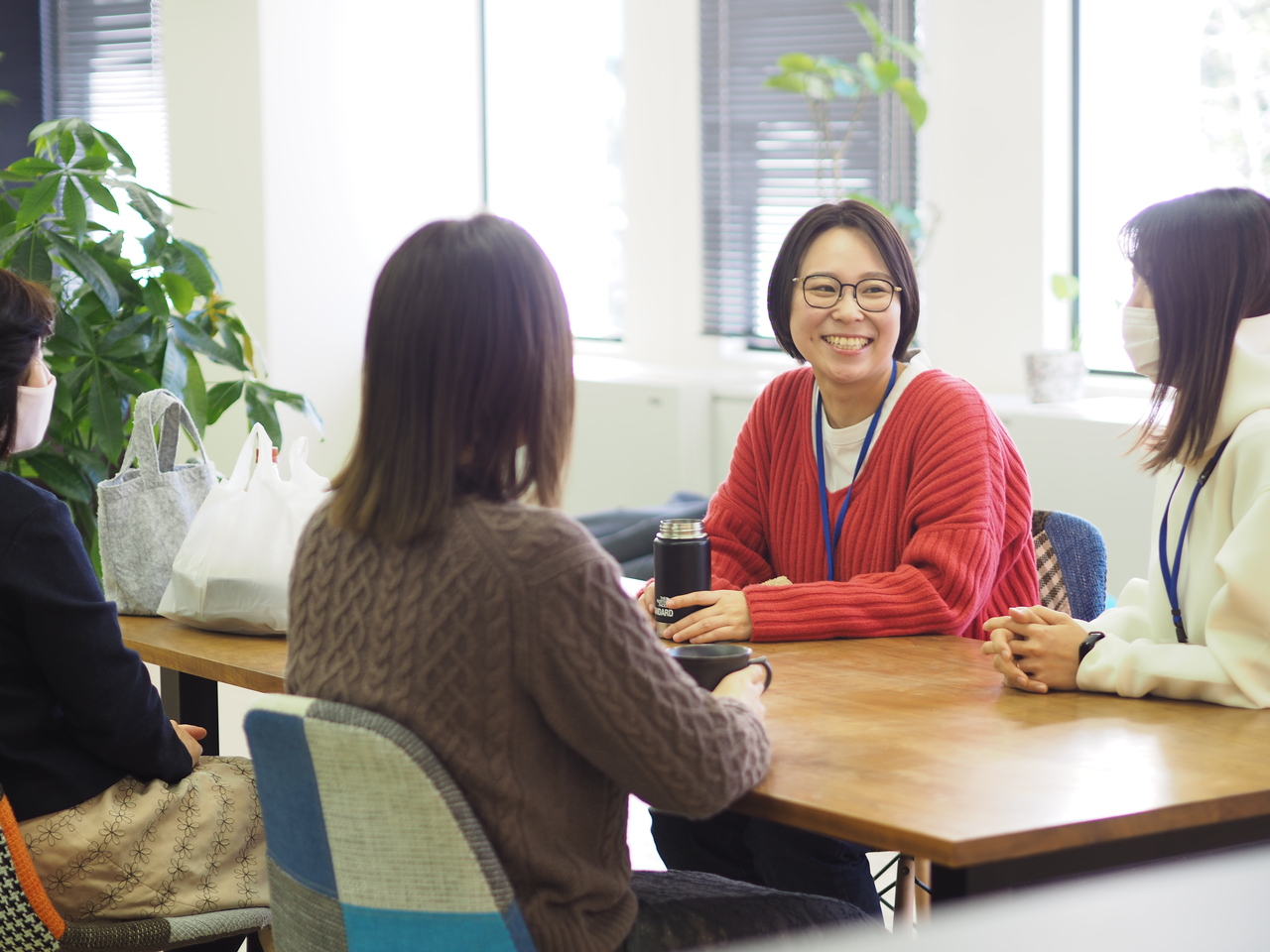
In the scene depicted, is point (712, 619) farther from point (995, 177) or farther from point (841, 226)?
point (995, 177)

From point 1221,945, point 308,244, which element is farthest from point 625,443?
point 1221,945

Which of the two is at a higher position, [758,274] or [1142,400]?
[758,274]

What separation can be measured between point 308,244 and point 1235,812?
467cm

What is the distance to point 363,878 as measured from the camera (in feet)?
4.03

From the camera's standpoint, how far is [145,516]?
2.10 metres

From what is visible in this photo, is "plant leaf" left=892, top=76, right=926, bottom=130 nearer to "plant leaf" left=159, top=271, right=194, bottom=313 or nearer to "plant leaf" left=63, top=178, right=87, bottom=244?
"plant leaf" left=159, top=271, right=194, bottom=313

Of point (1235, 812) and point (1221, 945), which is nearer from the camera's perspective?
point (1221, 945)

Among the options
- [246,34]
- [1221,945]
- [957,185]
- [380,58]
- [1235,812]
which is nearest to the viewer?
[1221,945]

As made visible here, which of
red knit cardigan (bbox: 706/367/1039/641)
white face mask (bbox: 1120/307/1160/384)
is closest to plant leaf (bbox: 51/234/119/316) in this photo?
red knit cardigan (bbox: 706/367/1039/641)

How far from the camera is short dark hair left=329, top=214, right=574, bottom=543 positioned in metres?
1.20

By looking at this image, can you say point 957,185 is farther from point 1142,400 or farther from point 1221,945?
point 1221,945

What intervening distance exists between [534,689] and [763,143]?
420cm

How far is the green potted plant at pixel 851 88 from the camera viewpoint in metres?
4.22

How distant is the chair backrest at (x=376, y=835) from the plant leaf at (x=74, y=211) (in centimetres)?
167
